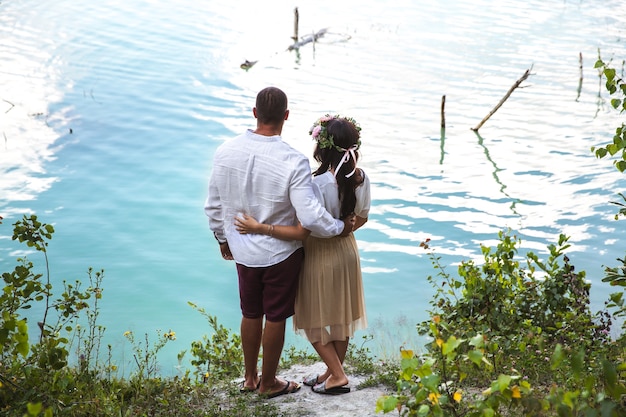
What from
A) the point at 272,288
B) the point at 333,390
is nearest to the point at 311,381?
the point at 333,390

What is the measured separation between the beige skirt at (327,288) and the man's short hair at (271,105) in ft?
2.31

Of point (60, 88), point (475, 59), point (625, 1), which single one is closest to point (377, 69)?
point (475, 59)

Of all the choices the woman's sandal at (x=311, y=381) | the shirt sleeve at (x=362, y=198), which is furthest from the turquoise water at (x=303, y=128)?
the shirt sleeve at (x=362, y=198)

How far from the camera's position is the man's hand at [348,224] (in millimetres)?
4023

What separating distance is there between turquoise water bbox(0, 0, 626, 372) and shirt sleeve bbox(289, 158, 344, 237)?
3.21 m

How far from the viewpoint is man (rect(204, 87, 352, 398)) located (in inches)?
148

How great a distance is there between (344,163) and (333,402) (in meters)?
1.28

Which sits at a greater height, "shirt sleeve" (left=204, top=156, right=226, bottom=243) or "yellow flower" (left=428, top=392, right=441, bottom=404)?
"shirt sleeve" (left=204, top=156, right=226, bottom=243)

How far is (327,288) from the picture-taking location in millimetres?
4078

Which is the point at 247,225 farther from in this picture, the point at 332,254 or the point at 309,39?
the point at 309,39

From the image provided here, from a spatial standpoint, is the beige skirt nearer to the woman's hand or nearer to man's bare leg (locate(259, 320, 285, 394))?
man's bare leg (locate(259, 320, 285, 394))

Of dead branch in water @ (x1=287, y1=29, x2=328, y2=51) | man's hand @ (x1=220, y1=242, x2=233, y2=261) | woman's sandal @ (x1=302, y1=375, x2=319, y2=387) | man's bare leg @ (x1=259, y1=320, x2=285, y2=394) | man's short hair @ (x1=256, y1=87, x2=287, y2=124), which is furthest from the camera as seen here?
dead branch in water @ (x1=287, y1=29, x2=328, y2=51)

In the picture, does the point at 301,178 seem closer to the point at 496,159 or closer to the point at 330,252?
the point at 330,252

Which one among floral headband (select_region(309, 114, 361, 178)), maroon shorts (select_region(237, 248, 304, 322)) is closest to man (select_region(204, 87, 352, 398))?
maroon shorts (select_region(237, 248, 304, 322))
